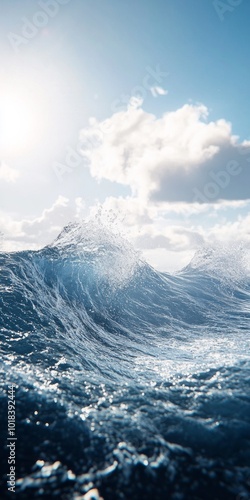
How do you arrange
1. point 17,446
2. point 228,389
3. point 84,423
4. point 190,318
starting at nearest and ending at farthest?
1. point 17,446
2. point 84,423
3. point 228,389
4. point 190,318

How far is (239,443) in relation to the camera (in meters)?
3.62

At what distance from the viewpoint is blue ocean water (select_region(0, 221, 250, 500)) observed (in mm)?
3076

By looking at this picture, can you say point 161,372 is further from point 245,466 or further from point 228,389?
point 245,466

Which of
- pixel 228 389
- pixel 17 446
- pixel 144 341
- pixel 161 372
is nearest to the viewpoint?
pixel 17 446

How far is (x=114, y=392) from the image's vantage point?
5.08 meters

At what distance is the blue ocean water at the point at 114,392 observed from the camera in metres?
3.08

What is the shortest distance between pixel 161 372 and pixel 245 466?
3.09 m

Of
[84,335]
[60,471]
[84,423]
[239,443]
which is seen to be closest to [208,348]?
[84,335]

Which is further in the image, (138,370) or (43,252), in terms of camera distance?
(43,252)

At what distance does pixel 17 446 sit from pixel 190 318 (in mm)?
10346

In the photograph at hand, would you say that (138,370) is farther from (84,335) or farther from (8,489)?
(8,489)

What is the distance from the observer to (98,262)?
573 inches

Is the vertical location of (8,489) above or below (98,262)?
below

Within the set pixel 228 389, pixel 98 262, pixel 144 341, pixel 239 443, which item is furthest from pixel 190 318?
pixel 239 443
